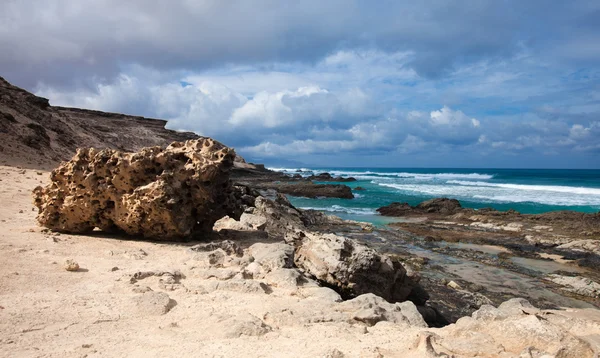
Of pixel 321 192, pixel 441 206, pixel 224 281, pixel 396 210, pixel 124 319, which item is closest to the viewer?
pixel 124 319

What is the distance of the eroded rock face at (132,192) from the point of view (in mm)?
7723

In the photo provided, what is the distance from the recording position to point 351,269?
6.71 meters

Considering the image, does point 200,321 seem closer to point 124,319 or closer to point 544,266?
point 124,319

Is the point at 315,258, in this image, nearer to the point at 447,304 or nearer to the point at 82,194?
the point at 447,304

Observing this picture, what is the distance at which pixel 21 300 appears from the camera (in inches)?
177

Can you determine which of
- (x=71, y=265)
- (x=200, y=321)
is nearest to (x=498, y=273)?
(x=200, y=321)

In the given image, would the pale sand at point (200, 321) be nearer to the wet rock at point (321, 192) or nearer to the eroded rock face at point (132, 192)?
the eroded rock face at point (132, 192)

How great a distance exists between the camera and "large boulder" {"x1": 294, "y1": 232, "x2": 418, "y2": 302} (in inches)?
264

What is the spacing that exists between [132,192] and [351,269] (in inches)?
187

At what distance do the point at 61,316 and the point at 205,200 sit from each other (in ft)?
13.5

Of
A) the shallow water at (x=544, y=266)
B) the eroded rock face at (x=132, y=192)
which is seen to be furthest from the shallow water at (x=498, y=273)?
the eroded rock face at (x=132, y=192)

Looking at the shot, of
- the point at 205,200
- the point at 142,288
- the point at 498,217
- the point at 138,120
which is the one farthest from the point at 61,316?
the point at 138,120

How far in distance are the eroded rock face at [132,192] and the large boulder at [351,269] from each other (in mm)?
2640

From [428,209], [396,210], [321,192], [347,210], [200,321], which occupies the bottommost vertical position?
[347,210]
